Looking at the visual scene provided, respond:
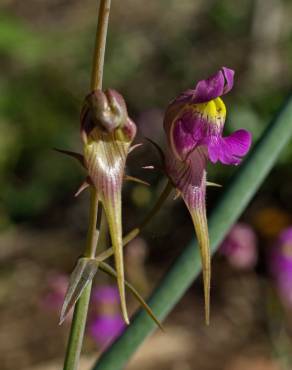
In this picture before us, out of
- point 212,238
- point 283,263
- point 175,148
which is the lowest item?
point 283,263

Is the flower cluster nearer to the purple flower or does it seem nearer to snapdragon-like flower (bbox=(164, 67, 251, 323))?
snapdragon-like flower (bbox=(164, 67, 251, 323))

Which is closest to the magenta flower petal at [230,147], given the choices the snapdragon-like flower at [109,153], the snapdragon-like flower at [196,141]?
the snapdragon-like flower at [196,141]

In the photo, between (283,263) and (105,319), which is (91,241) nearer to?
(105,319)

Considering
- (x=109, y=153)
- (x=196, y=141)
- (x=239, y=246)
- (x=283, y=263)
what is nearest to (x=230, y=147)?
(x=196, y=141)

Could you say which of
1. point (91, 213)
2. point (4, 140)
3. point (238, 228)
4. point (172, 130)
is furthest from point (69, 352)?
point (4, 140)

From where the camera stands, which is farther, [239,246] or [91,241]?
[239,246]

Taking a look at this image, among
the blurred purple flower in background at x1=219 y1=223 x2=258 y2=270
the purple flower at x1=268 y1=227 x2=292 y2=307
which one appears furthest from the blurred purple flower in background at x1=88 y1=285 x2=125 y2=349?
the purple flower at x1=268 y1=227 x2=292 y2=307

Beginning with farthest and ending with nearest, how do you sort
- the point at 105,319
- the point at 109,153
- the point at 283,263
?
the point at 283,263 < the point at 105,319 < the point at 109,153
